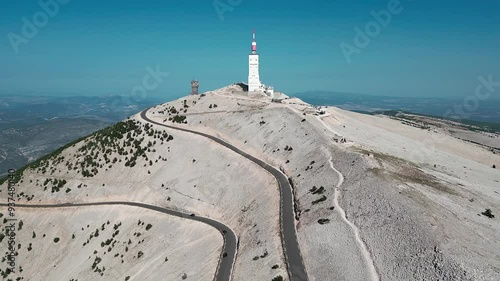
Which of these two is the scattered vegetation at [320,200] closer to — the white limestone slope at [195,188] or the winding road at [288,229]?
the winding road at [288,229]

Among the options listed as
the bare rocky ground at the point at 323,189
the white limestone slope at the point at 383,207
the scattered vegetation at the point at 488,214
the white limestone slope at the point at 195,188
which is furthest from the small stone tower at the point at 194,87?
the scattered vegetation at the point at 488,214

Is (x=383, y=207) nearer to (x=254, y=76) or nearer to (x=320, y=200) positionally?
(x=320, y=200)

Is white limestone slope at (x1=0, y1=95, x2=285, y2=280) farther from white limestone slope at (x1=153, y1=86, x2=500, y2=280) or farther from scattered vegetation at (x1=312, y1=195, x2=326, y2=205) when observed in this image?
scattered vegetation at (x1=312, y1=195, x2=326, y2=205)

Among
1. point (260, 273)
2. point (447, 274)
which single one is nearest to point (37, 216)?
point (260, 273)

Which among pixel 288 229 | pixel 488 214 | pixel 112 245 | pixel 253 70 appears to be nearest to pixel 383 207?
pixel 288 229

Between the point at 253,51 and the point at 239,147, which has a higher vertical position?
the point at 253,51

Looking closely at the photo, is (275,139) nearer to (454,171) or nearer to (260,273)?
(454,171)

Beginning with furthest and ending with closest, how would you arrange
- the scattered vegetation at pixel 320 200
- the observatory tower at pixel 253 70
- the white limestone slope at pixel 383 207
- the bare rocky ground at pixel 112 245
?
the observatory tower at pixel 253 70 < the bare rocky ground at pixel 112 245 < the scattered vegetation at pixel 320 200 < the white limestone slope at pixel 383 207

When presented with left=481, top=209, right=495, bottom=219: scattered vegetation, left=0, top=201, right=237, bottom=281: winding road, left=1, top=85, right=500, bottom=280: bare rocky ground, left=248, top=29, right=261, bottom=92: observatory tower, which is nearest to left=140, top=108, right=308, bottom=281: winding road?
left=1, top=85, right=500, bottom=280: bare rocky ground

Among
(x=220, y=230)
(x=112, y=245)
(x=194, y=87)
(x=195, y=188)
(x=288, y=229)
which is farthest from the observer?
(x=194, y=87)
